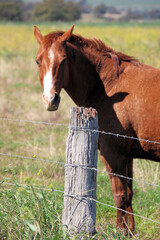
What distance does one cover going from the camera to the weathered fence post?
2.64 meters

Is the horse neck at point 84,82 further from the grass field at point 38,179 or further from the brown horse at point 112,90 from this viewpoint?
the grass field at point 38,179

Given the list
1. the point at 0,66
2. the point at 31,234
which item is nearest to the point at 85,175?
the point at 31,234

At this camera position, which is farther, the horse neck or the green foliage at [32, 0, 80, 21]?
the green foliage at [32, 0, 80, 21]

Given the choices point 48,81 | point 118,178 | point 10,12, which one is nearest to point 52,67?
point 48,81

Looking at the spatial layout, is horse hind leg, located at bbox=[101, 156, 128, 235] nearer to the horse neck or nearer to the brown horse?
the brown horse

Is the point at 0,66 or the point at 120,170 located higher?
the point at 0,66

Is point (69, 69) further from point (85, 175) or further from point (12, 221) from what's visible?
point (12, 221)

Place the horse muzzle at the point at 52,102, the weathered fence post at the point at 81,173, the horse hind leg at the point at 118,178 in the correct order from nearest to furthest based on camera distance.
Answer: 1. the weathered fence post at the point at 81,173
2. the horse muzzle at the point at 52,102
3. the horse hind leg at the point at 118,178

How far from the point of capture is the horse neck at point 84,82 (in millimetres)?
3734

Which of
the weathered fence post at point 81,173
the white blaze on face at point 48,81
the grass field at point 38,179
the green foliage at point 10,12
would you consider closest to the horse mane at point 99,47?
the white blaze on face at point 48,81

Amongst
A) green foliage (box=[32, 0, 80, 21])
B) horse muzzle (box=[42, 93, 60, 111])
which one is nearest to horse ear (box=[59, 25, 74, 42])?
horse muzzle (box=[42, 93, 60, 111])

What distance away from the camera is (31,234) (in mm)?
2703

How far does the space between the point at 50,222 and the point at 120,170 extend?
111 cm

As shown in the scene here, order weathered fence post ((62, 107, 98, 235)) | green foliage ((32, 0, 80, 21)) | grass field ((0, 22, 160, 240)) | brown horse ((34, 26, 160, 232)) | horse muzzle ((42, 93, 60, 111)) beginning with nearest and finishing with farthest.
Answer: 1. weathered fence post ((62, 107, 98, 235))
2. grass field ((0, 22, 160, 240))
3. horse muzzle ((42, 93, 60, 111))
4. brown horse ((34, 26, 160, 232))
5. green foliage ((32, 0, 80, 21))
